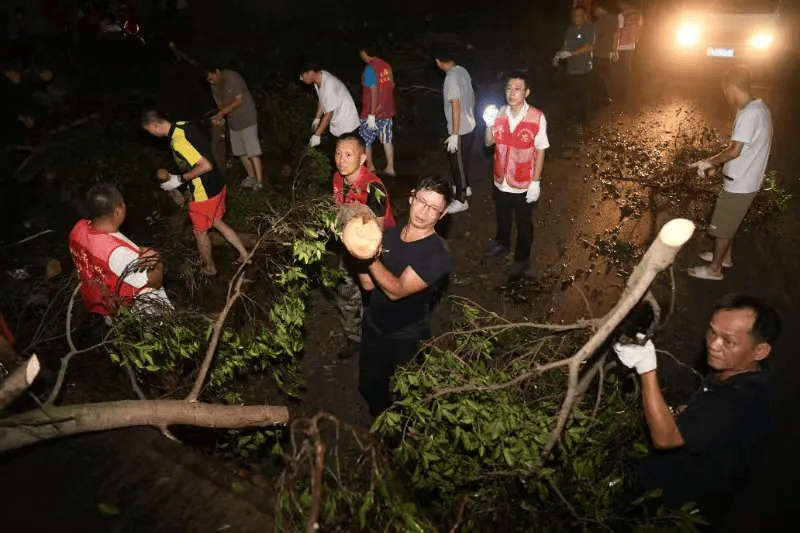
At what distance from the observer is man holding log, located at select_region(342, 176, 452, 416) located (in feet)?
11.3

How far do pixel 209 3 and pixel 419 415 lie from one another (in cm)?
1642

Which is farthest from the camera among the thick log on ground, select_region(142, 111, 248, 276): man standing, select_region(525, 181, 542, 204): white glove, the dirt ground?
select_region(525, 181, 542, 204): white glove

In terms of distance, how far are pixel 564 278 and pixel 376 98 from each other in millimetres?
3498

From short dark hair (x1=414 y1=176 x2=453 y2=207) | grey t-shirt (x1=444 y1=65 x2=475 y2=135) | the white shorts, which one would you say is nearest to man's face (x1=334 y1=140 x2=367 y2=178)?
short dark hair (x1=414 y1=176 x2=453 y2=207)

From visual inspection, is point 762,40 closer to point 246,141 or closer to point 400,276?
point 246,141

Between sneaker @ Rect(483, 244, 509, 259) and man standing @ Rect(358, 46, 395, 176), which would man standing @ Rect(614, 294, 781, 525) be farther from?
man standing @ Rect(358, 46, 395, 176)

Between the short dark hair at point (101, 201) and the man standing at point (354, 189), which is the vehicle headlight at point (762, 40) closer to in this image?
the man standing at point (354, 189)

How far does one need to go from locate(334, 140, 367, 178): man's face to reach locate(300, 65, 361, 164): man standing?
9.02 ft

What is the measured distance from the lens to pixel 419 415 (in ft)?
8.79

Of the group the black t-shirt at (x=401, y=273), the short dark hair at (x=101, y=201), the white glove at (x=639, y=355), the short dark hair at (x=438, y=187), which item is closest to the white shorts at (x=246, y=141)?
the short dark hair at (x=101, y=201)

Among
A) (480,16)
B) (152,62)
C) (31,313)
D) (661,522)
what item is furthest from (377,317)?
(480,16)

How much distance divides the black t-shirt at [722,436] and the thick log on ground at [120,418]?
2.50 m

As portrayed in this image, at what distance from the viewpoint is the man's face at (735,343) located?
266 cm

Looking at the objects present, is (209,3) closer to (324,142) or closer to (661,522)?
(324,142)
